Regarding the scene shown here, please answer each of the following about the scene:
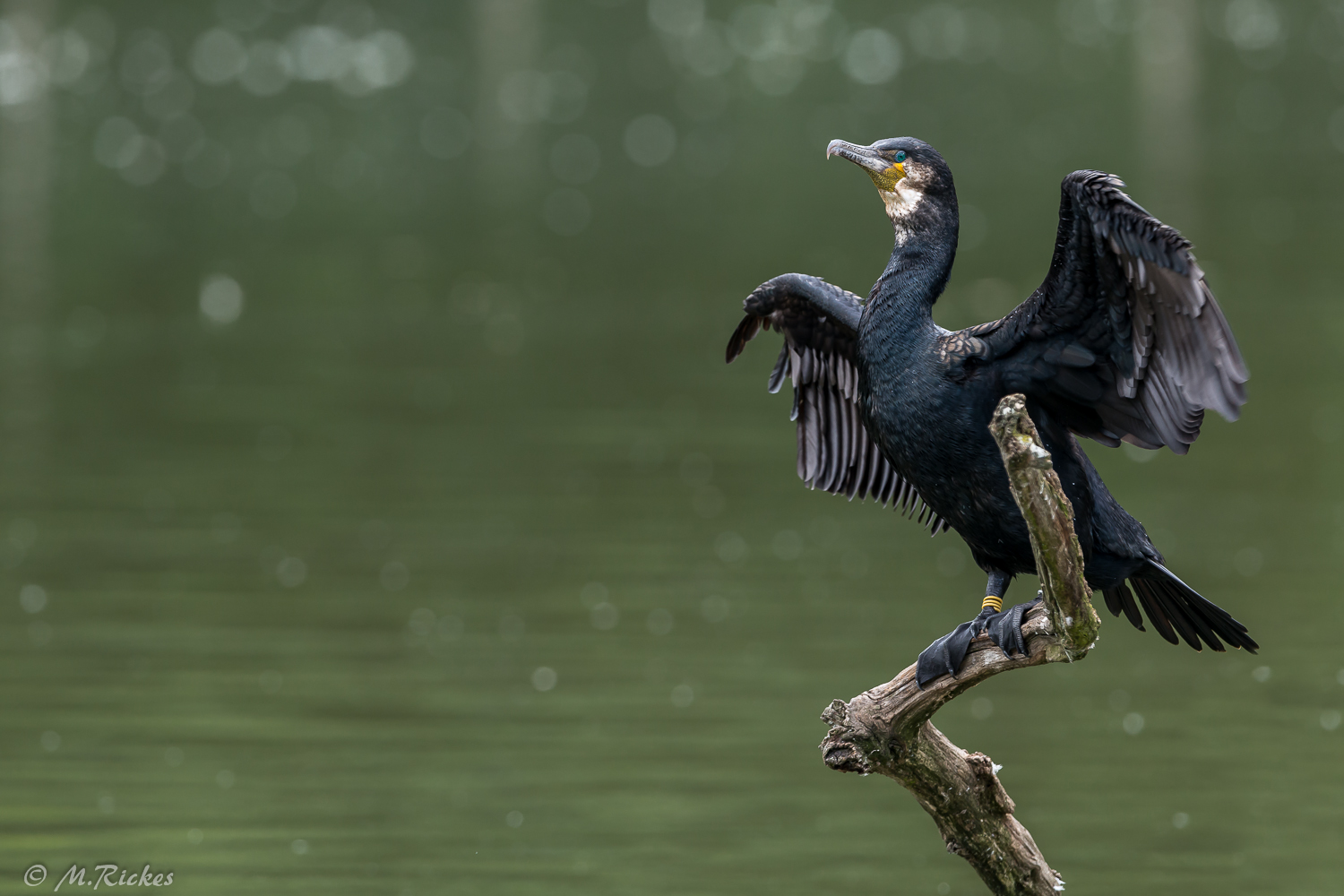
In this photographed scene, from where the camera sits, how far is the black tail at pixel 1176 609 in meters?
6.76

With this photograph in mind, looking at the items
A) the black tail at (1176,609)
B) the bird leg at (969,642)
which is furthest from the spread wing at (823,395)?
the bird leg at (969,642)

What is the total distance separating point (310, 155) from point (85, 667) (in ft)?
113

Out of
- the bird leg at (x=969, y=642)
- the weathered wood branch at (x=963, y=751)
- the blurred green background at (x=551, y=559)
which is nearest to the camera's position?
the weathered wood branch at (x=963, y=751)

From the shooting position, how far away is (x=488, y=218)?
35562 millimetres

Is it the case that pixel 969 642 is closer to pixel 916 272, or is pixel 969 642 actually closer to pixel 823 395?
pixel 916 272

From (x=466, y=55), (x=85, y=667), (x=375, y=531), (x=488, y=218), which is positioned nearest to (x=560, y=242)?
(x=488, y=218)

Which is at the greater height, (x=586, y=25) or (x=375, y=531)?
(x=375, y=531)

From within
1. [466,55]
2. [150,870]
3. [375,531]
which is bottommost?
[466,55]

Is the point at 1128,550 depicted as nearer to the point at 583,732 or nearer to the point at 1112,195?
the point at 1112,195

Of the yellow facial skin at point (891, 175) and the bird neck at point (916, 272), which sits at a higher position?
the yellow facial skin at point (891, 175)

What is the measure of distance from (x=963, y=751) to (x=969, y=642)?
452 mm

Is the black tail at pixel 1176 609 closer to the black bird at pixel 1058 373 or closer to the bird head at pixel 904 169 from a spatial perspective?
the black bird at pixel 1058 373

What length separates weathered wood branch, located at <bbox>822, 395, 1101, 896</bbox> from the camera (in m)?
6.27

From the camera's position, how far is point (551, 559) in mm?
14664
